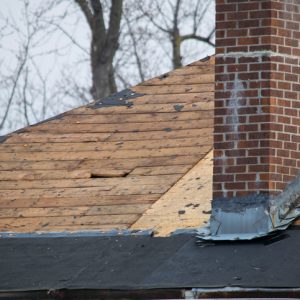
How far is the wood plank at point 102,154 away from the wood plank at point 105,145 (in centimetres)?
8

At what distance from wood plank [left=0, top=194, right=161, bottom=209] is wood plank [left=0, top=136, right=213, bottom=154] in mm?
1130

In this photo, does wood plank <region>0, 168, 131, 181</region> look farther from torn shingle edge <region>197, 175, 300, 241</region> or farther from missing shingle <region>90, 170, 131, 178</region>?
torn shingle edge <region>197, 175, 300, 241</region>

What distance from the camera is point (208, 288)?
1069 cm

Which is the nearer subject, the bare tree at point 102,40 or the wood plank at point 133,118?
the wood plank at point 133,118

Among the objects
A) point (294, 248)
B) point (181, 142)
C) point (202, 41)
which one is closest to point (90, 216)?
point (181, 142)

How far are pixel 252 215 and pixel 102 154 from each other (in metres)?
3.10

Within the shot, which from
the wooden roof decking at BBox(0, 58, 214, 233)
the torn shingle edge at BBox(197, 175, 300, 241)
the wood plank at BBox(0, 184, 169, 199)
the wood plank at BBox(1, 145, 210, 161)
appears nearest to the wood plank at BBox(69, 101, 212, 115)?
the wooden roof decking at BBox(0, 58, 214, 233)

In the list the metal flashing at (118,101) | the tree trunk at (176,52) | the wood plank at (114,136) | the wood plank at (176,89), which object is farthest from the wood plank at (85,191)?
the tree trunk at (176,52)

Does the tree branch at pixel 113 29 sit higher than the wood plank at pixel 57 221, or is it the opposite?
the tree branch at pixel 113 29

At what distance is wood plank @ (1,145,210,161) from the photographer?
1390 centimetres

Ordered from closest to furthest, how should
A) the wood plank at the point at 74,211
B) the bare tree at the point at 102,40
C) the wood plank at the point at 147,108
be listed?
the wood plank at the point at 74,211 → the wood plank at the point at 147,108 → the bare tree at the point at 102,40

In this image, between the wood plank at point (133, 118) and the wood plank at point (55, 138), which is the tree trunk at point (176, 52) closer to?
the wood plank at point (133, 118)

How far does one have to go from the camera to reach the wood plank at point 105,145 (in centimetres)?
1409

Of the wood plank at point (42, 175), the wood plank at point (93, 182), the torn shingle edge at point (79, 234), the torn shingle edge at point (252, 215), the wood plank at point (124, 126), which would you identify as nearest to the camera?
the torn shingle edge at point (252, 215)
